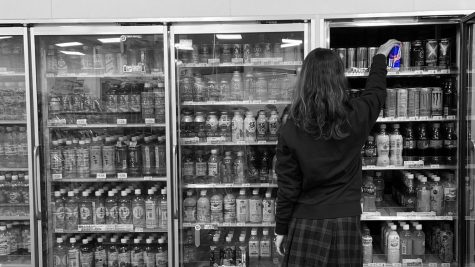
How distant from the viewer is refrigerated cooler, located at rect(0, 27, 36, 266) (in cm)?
372

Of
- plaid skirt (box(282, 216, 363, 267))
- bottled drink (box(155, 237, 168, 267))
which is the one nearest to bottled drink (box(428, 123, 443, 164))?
plaid skirt (box(282, 216, 363, 267))

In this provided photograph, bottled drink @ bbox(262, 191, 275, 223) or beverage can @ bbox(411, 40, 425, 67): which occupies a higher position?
beverage can @ bbox(411, 40, 425, 67)

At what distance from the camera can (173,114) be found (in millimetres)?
3385

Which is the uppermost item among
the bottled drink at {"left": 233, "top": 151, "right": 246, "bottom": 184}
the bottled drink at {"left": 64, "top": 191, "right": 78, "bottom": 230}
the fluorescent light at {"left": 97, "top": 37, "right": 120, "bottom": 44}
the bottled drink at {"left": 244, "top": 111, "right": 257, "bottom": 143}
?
the fluorescent light at {"left": 97, "top": 37, "right": 120, "bottom": 44}

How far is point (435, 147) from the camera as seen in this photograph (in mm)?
3477

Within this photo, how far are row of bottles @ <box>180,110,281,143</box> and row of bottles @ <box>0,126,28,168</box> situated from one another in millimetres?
1260

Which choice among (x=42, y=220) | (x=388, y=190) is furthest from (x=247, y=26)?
(x=42, y=220)

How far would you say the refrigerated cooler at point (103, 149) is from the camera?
11.8 feet

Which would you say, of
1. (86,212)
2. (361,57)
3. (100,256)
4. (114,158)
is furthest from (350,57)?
(100,256)

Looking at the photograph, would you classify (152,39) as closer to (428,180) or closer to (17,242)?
(17,242)

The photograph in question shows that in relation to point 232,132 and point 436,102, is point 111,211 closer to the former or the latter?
point 232,132

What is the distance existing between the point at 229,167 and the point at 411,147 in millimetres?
1317

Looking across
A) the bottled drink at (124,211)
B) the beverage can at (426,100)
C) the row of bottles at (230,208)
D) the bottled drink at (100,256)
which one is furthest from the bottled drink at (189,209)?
the beverage can at (426,100)

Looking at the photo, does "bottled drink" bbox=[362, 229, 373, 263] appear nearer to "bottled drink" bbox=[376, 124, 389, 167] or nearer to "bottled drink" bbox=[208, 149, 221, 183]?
"bottled drink" bbox=[376, 124, 389, 167]
